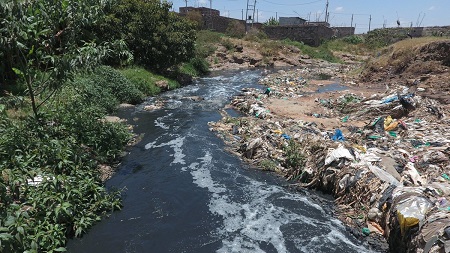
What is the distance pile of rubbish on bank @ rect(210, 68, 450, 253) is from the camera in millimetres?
5434

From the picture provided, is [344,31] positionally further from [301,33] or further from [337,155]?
[337,155]

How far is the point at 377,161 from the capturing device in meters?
7.77

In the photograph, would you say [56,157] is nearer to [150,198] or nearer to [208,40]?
[150,198]

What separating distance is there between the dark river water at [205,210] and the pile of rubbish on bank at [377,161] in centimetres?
52

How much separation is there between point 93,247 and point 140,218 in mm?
1125

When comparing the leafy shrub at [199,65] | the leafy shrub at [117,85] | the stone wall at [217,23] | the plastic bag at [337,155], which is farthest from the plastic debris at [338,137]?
the stone wall at [217,23]

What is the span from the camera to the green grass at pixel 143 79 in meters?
17.8

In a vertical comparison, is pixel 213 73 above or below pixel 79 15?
below

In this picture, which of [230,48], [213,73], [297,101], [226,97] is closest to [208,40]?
[230,48]

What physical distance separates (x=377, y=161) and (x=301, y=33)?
4359cm


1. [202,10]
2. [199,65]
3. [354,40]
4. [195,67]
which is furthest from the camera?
[354,40]

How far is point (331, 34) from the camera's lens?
54.2 m

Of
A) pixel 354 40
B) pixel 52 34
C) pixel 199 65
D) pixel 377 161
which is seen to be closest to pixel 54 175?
pixel 52 34

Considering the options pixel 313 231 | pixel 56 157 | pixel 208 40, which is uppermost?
pixel 208 40
